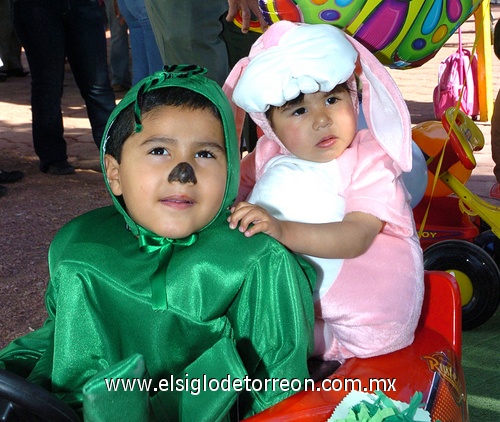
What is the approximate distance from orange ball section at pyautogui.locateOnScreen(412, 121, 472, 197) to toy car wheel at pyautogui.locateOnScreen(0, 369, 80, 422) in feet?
6.50

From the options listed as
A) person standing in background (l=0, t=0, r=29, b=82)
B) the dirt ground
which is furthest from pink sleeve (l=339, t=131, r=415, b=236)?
person standing in background (l=0, t=0, r=29, b=82)

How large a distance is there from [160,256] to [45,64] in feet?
9.77

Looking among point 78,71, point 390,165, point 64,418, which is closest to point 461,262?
point 390,165

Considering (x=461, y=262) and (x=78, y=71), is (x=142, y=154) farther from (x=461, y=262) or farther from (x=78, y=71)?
(x=78, y=71)

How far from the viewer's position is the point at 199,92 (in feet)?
5.08

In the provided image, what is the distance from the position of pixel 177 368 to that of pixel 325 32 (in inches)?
29.1

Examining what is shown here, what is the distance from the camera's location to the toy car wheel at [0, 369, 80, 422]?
1184mm

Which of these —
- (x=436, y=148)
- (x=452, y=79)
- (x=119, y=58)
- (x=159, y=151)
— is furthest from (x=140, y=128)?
(x=119, y=58)

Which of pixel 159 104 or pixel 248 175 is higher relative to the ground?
pixel 159 104

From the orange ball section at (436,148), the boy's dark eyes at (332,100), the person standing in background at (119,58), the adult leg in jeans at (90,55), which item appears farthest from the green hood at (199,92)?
the person standing in background at (119,58)

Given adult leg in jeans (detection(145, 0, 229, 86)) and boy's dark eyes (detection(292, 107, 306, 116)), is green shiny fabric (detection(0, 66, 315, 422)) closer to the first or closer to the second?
boy's dark eyes (detection(292, 107, 306, 116))

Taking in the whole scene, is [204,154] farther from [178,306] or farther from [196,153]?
[178,306]

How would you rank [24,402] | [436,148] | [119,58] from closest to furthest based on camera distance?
[24,402] → [436,148] → [119,58]

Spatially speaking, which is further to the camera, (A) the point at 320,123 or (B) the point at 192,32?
(B) the point at 192,32
